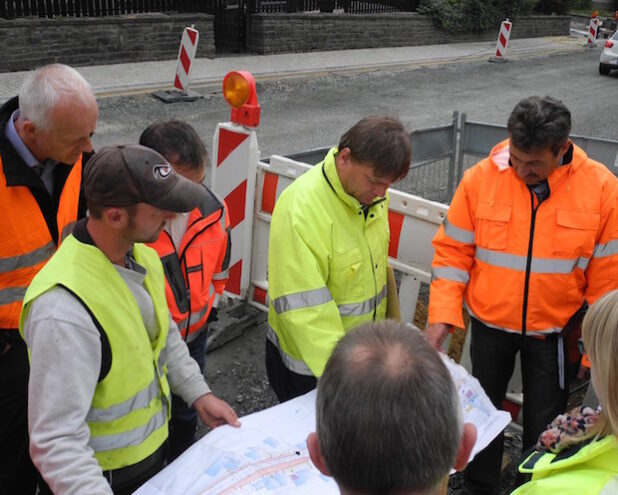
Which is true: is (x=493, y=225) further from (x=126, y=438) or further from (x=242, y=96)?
(x=242, y=96)

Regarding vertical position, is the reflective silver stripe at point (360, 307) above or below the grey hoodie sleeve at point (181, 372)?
above

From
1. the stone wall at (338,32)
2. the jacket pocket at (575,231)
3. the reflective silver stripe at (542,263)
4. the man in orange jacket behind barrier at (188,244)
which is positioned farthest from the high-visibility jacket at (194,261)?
the stone wall at (338,32)

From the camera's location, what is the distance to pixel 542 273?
282 centimetres

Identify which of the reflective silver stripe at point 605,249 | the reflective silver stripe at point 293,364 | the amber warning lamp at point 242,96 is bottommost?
the reflective silver stripe at point 293,364

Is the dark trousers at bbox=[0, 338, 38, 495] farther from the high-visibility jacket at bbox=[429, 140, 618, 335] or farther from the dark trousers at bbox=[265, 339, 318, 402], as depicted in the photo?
the high-visibility jacket at bbox=[429, 140, 618, 335]

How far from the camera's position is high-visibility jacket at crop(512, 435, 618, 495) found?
5.14ft

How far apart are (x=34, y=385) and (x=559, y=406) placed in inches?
92.7

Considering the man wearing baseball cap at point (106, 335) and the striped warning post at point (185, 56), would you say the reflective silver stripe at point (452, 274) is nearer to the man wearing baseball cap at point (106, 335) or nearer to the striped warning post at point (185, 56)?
the man wearing baseball cap at point (106, 335)

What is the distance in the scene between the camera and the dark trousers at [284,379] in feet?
8.81

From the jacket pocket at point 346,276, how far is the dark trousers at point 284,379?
362 millimetres

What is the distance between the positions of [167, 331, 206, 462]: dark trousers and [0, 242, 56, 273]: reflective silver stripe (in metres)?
0.79

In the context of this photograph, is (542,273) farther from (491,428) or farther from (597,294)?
(491,428)

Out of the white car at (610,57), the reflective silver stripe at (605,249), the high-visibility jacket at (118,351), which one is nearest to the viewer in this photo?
the high-visibility jacket at (118,351)

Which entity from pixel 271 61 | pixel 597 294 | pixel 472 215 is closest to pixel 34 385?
pixel 472 215
